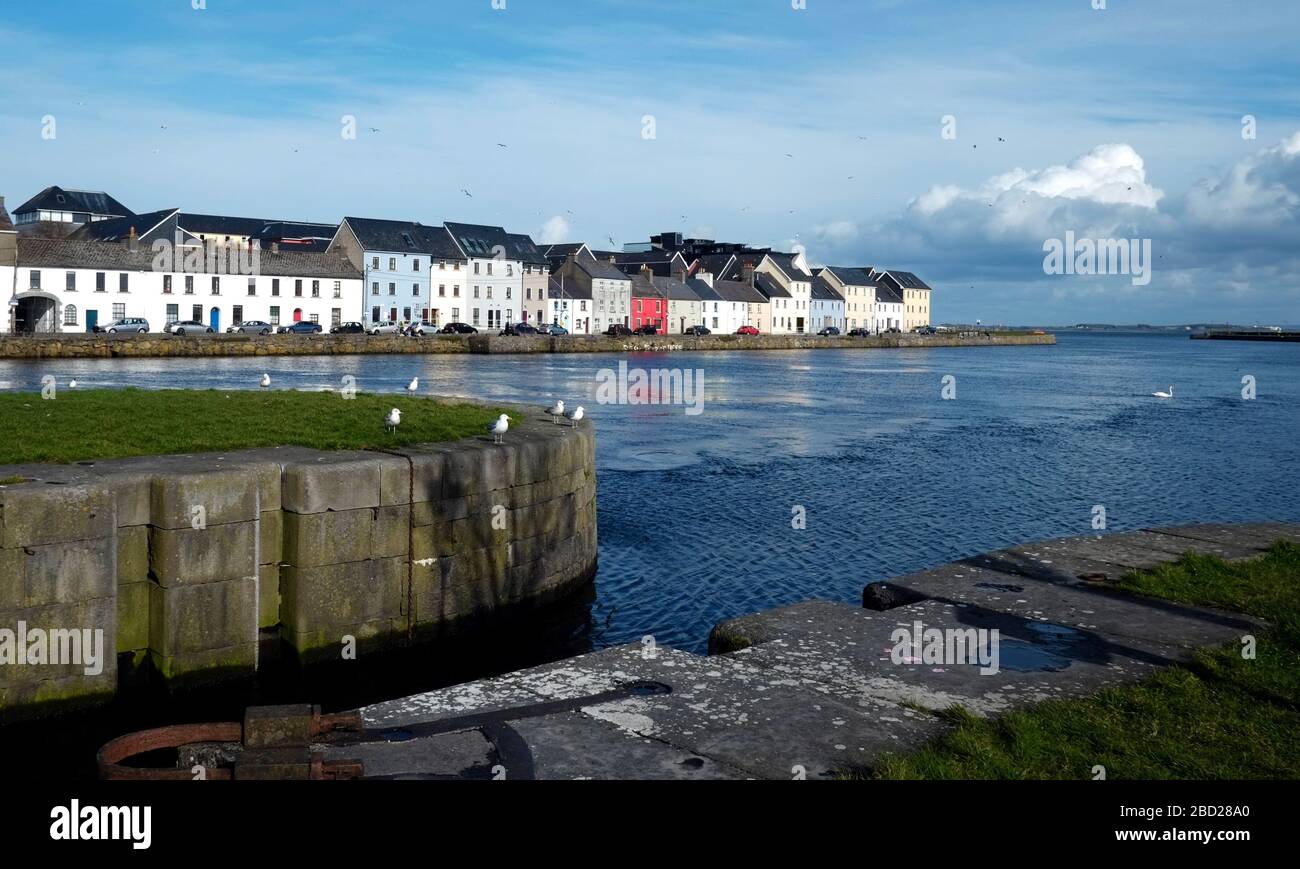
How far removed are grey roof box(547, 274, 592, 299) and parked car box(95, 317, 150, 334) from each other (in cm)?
5266

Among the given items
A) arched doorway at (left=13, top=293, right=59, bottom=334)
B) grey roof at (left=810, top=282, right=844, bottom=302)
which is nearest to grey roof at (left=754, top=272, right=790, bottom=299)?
grey roof at (left=810, top=282, right=844, bottom=302)

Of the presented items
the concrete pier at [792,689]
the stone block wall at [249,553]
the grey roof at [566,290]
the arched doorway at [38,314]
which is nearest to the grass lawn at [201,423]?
the stone block wall at [249,553]

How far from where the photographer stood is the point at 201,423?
51.4ft

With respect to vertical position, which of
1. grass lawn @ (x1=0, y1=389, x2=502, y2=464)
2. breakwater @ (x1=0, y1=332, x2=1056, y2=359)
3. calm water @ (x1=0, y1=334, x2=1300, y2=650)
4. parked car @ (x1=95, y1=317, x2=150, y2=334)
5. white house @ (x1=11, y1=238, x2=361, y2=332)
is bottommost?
calm water @ (x1=0, y1=334, x2=1300, y2=650)

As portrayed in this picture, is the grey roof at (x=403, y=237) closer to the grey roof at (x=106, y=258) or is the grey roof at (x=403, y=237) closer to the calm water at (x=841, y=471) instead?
the grey roof at (x=106, y=258)

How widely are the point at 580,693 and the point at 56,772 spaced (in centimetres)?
501

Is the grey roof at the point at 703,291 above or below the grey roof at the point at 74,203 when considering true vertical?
below

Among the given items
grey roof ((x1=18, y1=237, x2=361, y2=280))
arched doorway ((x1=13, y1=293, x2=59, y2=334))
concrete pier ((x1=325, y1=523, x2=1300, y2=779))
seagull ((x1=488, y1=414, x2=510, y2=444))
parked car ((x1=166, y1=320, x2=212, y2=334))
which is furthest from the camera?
parked car ((x1=166, y1=320, x2=212, y2=334))

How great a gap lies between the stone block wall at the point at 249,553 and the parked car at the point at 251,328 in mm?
82916

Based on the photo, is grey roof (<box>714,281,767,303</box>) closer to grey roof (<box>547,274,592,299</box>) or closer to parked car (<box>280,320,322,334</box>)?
grey roof (<box>547,274,592,299</box>)

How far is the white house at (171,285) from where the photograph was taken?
3391 inches

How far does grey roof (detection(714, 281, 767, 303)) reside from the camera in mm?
154625

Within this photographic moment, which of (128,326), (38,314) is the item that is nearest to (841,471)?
(128,326)
